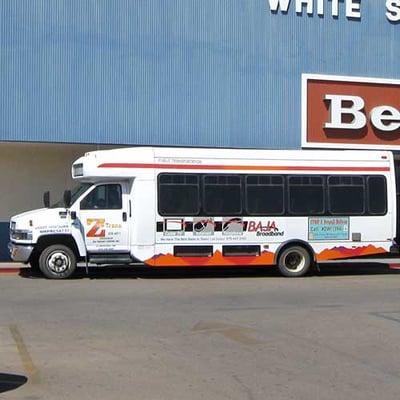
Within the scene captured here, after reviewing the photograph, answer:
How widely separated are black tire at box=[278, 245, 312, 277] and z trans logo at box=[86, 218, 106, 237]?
419 cm

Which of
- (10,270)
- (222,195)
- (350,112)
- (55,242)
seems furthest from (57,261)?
(350,112)

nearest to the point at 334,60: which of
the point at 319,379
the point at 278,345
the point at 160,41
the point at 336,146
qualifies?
the point at 336,146

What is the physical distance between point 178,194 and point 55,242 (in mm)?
2942

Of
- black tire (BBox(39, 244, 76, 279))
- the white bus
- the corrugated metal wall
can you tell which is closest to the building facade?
the corrugated metal wall

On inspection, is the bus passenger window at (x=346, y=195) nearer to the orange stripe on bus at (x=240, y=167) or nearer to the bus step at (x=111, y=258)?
the orange stripe on bus at (x=240, y=167)

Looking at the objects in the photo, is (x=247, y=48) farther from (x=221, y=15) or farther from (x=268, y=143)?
(x=268, y=143)

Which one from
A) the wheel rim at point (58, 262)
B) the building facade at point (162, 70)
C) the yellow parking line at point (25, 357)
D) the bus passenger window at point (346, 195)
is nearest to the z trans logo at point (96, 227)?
the wheel rim at point (58, 262)

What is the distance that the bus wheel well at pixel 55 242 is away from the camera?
49.8 ft

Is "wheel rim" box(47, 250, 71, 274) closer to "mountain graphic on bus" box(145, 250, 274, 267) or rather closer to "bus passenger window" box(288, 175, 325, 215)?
"mountain graphic on bus" box(145, 250, 274, 267)

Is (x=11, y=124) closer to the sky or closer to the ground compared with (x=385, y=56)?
closer to the ground

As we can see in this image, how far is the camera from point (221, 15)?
68.5 ft

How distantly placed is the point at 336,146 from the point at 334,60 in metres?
2.73

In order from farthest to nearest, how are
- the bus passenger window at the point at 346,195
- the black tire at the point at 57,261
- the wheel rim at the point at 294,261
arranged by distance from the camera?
the bus passenger window at the point at 346,195 < the wheel rim at the point at 294,261 < the black tire at the point at 57,261

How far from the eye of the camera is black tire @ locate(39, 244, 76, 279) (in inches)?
596
